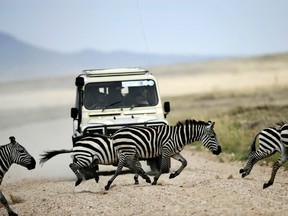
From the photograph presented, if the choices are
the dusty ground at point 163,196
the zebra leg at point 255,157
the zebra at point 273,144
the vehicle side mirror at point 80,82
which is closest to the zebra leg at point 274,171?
the zebra at point 273,144

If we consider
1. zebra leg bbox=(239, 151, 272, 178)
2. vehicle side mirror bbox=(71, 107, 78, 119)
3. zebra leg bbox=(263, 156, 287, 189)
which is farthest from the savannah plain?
vehicle side mirror bbox=(71, 107, 78, 119)

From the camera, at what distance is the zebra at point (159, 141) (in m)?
16.6

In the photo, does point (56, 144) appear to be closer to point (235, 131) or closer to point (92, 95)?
point (235, 131)

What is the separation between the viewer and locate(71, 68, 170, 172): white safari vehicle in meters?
19.7

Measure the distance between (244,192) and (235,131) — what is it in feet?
41.6

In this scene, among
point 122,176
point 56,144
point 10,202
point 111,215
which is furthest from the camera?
point 56,144

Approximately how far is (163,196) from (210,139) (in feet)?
9.72

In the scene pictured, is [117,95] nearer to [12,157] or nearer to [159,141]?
[159,141]

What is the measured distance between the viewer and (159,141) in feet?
56.1

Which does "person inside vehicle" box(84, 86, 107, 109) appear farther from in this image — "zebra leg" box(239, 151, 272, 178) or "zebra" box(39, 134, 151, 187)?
"zebra leg" box(239, 151, 272, 178)

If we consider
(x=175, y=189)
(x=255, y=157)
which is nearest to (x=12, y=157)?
(x=175, y=189)

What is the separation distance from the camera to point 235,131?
1086 inches

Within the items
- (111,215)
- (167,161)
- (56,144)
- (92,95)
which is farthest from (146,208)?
(56,144)

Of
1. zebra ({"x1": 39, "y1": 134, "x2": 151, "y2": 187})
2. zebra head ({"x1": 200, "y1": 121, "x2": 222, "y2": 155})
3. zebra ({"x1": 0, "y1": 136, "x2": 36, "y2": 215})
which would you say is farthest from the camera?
zebra head ({"x1": 200, "y1": 121, "x2": 222, "y2": 155})
